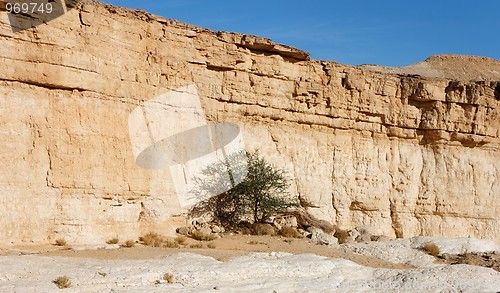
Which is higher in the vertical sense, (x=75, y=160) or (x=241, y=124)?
(x=241, y=124)

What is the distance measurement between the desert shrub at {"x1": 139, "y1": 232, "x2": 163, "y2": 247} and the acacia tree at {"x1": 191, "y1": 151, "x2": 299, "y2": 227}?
8.83ft

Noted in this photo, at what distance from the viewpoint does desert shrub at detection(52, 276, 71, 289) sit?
386 inches

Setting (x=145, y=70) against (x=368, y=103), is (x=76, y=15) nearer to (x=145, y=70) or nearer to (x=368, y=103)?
(x=145, y=70)

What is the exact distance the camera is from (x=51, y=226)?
1425 cm

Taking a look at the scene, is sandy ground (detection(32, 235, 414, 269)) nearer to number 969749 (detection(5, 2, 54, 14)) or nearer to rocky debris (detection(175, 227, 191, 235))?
rocky debris (detection(175, 227, 191, 235))

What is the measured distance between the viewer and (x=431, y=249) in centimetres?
1669

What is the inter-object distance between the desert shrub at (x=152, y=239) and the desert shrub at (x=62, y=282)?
17.1 feet

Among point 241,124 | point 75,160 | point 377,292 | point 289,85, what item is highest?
point 289,85

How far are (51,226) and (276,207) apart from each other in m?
6.97

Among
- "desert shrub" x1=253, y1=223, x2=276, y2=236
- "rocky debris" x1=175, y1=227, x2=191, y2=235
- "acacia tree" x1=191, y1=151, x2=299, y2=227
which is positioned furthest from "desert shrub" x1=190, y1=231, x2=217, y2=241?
"desert shrub" x1=253, y1=223, x2=276, y2=236

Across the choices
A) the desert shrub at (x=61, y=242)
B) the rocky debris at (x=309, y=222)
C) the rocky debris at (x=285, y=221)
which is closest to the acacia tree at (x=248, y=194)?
the rocky debris at (x=285, y=221)

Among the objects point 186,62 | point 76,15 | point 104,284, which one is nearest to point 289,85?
point 186,62

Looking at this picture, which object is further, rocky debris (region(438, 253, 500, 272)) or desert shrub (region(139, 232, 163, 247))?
rocky debris (region(438, 253, 500, 272))

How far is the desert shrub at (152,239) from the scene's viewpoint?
50.0ft
